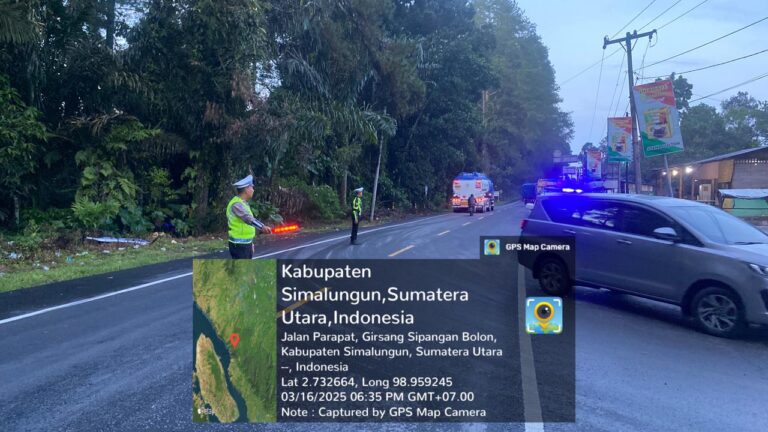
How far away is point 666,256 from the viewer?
751cm

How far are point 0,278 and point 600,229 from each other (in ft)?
36.5

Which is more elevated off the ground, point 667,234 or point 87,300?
point 667,234

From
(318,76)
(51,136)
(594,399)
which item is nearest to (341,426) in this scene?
(594,399)

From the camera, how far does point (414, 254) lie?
14305mm

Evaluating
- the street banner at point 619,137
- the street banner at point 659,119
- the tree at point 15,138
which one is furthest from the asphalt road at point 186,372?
the street banner at point 619,137

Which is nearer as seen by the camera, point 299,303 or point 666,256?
point 299,303

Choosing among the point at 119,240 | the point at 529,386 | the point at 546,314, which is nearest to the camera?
the point at 546,314

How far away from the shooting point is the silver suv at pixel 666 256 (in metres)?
6.77

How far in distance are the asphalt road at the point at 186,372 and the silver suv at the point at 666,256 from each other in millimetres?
412

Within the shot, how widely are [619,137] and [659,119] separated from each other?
6.67 meters

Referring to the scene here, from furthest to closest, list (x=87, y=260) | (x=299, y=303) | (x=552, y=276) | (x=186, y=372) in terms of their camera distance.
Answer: (x=87, y=260), (x=552, y=276), (x=186, y=372), (x=299, y=303)

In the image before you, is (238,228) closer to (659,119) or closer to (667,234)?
(667,234)

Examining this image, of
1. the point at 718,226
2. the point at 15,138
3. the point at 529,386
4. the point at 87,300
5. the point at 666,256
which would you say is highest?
the point at 15,138

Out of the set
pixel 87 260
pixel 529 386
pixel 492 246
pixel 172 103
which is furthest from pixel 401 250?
pixel 529 386
